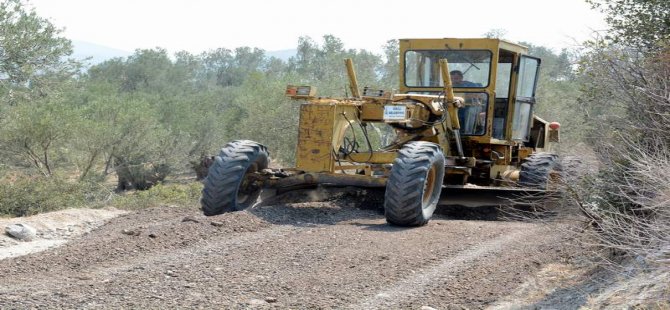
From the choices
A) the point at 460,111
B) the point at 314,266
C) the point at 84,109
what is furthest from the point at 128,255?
the point at 84,109

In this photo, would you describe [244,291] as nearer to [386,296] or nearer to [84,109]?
[386,296]

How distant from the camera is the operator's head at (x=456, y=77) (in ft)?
43.4

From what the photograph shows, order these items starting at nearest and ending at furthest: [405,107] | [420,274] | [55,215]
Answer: [420,274] → [55,215] → [405,107]

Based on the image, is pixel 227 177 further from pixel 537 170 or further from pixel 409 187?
pixel 537 170

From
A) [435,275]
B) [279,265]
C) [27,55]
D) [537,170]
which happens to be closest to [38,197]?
[27,55]

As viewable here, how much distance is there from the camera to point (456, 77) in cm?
1323

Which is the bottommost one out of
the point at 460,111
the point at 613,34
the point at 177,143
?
the point at 177,143

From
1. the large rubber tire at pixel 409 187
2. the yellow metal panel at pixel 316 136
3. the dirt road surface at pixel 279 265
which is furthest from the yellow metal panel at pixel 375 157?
the dirt road surface at pixel 279 265

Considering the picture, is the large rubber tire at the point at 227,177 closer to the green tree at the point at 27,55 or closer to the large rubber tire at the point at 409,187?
the large rubber tire at the point at 409,187

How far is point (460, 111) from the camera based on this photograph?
13344mm

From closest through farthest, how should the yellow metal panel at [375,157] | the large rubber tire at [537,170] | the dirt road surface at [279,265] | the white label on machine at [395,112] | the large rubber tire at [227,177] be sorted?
the dirt road surface at [279,265] < the large rubber tire at [227,177] < the white label on machine at [395,112] < the yellow metal panel at [375,157] < the large rubber tire at [537,170]

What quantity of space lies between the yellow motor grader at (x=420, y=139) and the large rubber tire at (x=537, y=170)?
2 centimetres

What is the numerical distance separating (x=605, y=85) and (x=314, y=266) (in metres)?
3.17

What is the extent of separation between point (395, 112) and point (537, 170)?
279 centimetres
